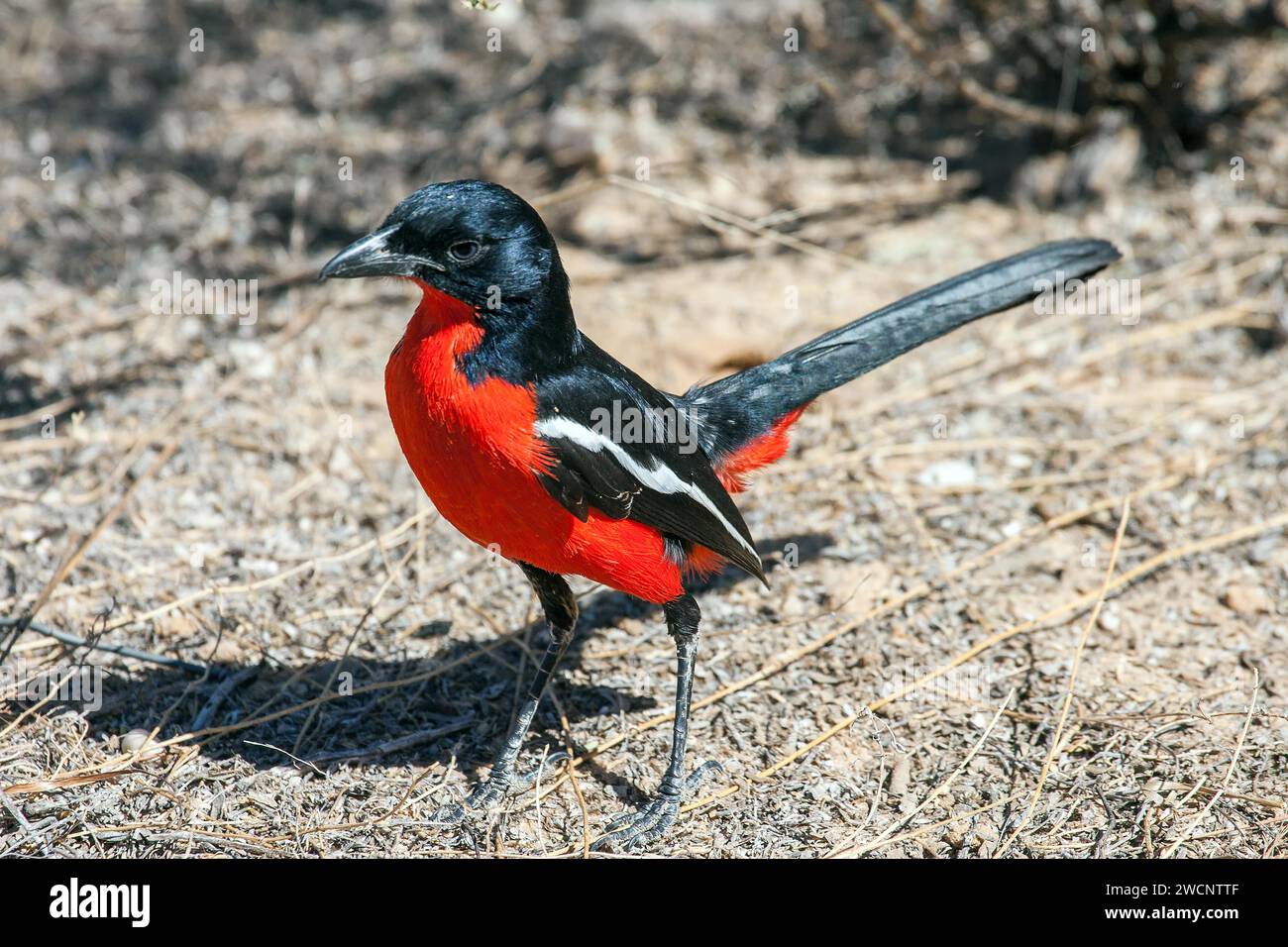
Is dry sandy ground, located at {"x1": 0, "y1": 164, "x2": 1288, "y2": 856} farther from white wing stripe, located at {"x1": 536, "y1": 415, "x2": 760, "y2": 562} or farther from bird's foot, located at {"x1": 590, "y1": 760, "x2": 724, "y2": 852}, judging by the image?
white wing stripe, located at {"x1": 536, "y1": 415, "x2": 760, "y2": 562}

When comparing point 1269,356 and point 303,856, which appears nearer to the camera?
point 303,856

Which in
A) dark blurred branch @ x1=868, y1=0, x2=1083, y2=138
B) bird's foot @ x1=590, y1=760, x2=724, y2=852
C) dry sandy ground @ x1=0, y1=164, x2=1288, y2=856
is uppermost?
dark blurred branch @ x1=868, y1=0, x2=1083, y2=138

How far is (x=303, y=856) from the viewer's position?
3604 millimetres

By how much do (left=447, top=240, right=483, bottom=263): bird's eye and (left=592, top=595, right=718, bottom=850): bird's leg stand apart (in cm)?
124

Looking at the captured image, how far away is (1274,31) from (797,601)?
428 centimetres

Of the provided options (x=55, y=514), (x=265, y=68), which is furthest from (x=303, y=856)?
(x=265, y=68)

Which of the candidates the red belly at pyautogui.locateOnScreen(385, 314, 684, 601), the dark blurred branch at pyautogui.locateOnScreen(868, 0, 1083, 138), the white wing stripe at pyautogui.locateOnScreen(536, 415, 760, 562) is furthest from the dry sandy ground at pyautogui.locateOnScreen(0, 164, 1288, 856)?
the red belly at pyautogui.locateOnScreen(385, 314, 684, 601)

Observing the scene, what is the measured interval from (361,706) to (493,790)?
0.63 meters

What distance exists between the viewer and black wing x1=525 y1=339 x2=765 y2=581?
3455mm

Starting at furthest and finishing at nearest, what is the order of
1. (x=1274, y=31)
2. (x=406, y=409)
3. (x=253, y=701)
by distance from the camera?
1. (x=1274, y=31)
2. (x=253, y=701)
3. (x=406, y=409)

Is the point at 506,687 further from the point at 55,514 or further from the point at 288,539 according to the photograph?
the point at 55,514

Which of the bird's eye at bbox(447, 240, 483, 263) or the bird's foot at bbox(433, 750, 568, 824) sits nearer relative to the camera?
the bird's eye at bbox(447, 240, 483, 263)

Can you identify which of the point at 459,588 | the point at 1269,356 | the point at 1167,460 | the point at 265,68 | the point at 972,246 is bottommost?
the point at 459,588

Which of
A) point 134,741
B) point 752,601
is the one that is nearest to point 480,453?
point 134,741
